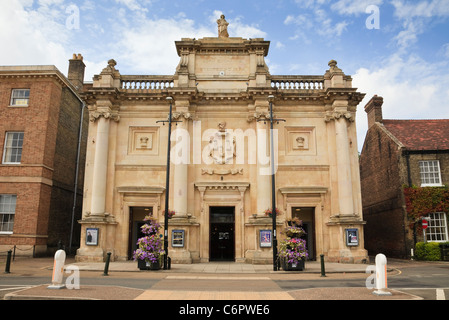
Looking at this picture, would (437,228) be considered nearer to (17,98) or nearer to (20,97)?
(20,97)

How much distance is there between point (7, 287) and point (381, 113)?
28.2 meters

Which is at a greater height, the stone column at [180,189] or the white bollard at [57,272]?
the stone column at [180,189]

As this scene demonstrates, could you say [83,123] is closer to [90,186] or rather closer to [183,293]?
[90,186]

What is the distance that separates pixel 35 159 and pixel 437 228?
89.9ft

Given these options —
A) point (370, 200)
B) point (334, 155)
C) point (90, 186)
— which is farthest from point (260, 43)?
point (370, 200)

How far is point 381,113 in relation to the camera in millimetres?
29688

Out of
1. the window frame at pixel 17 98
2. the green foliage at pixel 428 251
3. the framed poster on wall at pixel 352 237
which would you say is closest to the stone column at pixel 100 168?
the window frame at pixel 17 98

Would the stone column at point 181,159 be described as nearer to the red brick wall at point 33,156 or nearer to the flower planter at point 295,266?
the flower planter at point 295,266

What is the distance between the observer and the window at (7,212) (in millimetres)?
23219

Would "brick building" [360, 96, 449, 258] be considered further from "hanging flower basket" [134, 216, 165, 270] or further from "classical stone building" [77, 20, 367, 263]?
"hanging flower basket" [134, 216, 165, 270]

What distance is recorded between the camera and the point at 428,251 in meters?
22.9

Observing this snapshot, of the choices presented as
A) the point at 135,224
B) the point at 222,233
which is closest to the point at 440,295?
the point at 222,233

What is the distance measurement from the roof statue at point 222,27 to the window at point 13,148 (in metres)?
15.7

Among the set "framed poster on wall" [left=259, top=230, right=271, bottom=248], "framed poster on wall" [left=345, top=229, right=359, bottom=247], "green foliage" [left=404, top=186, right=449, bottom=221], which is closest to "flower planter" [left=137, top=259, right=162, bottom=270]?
"framed poster on wall" [left=259, top=230, right=271, bottom=248]
